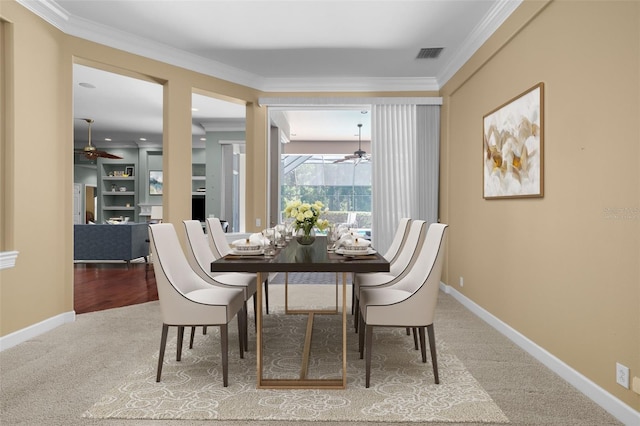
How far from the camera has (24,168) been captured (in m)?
3.12

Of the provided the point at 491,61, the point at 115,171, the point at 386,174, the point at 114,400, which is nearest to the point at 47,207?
the point at 114,400

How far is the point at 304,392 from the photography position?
7.22 ft

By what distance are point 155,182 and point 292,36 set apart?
23.4 ft

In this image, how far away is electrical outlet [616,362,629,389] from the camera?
1929 millimetres

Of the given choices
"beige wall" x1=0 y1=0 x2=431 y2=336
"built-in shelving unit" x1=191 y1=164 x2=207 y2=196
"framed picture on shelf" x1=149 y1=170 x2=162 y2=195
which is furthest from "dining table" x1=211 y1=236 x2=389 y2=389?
"framed picture on shelf" x1=149 y1=170 x2=162 y2=195

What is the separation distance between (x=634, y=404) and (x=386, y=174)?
3.71 meters

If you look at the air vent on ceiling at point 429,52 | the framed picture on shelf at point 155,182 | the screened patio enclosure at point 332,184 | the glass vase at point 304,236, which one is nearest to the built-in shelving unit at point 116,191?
the framed picture on shelf at point 155,182

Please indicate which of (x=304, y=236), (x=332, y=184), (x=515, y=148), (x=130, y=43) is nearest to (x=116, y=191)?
(x=332, y=184)

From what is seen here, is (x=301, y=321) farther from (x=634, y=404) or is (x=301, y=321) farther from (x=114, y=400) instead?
(x=634, y=404)

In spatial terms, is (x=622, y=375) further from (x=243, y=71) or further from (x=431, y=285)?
(x=243, y=71)

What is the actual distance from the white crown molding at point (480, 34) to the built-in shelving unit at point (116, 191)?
27.1ft

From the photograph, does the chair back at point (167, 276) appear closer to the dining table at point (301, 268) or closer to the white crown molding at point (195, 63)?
the dining table at point (301, 268)

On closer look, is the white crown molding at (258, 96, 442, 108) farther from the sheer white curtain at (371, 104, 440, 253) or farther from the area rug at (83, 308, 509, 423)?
the area rug at (83, 308, 509, 423)

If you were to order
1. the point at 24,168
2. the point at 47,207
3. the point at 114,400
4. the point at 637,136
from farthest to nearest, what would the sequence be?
the point at 47,207 → the point at 24,168 → the point at 114,400 → the point at 637,136
